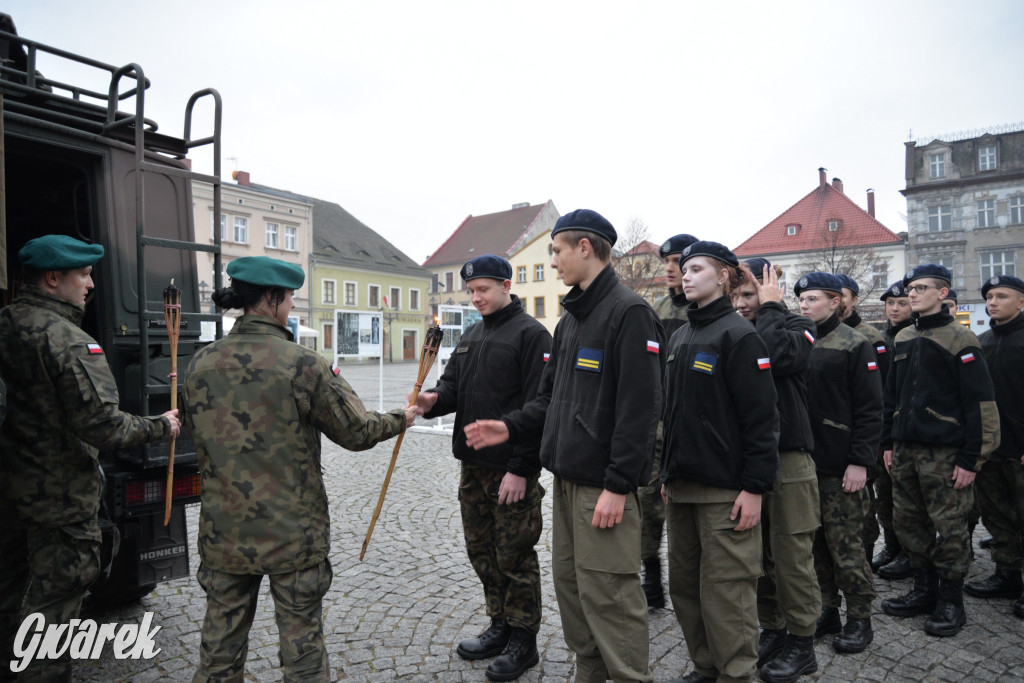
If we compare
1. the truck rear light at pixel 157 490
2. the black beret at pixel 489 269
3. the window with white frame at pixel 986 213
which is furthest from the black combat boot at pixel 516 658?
the window with white frame at pixel 986 213

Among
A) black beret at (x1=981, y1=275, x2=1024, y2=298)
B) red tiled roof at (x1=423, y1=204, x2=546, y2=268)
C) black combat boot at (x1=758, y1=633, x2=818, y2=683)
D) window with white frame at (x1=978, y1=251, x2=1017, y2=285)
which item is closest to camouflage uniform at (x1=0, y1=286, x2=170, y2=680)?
black combat boot at (x1=758, y1=633, x2=818, y2=683)

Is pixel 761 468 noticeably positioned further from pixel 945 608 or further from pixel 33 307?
pixel 33 307

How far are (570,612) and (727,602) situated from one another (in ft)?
2.34

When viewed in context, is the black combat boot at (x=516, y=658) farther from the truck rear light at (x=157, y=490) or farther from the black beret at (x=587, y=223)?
the black beret at (x=587, y=223)

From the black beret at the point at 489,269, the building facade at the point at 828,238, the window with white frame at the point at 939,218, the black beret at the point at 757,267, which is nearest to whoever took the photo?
the black beret at the point at 489,269

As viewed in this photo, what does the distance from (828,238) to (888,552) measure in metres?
36.5

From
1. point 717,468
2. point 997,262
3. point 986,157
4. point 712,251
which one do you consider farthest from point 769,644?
point 986,157

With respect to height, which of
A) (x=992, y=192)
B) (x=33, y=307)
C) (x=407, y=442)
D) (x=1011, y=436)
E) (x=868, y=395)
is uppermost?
(x=992, y=192)

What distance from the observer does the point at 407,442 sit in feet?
38.3

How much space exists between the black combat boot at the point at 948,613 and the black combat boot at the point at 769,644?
1018 millimetres

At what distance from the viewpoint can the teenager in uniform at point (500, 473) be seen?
11.5 ft

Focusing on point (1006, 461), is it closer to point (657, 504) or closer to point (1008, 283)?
point (1008, 283)

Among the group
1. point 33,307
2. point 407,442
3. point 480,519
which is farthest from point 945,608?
point 407,442

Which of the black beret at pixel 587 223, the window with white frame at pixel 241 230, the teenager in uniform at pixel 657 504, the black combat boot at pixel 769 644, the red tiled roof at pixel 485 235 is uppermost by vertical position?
the red tiled roof at pixel 485 235
